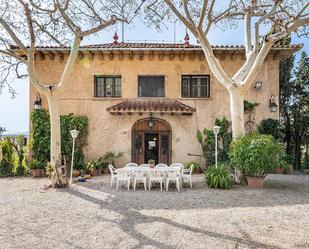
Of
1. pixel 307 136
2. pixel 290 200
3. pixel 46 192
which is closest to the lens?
pixel 290 200

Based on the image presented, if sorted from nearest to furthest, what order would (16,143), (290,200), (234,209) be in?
(234,209) < (290,200) < (16,143)

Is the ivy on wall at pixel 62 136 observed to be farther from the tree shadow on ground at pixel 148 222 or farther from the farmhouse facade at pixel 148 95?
the tree shadow on ground at pixel 148 222

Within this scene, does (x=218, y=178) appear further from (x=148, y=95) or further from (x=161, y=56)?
(x=161, y=56)

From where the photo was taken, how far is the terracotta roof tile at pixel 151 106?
12.8 meters

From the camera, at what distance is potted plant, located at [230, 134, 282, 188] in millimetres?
9078

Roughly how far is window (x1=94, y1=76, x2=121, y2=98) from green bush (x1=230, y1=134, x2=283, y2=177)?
684 cm

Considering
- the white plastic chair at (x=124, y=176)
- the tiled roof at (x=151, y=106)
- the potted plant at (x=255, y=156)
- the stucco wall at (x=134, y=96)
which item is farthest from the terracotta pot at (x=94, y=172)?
the potted plant at (x=255, y=156)

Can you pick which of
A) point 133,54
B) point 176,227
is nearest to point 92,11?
point 133,54

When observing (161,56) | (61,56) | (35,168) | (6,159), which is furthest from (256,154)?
(6,159)

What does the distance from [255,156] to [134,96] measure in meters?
6.86

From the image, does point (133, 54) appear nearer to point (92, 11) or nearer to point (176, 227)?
point (92, 11)

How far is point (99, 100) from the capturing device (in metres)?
13.9

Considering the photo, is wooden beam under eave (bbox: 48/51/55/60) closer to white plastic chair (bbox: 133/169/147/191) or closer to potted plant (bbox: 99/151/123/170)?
potted plant (bbox: 99/151/123/170)

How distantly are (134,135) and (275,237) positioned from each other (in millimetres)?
9712
